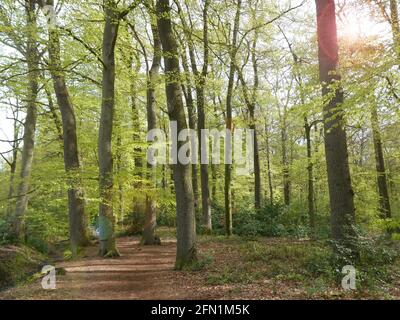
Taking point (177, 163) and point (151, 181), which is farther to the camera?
point (151, 181)

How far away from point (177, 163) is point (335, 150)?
12.2 ft

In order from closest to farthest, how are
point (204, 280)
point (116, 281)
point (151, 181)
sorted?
point (204, 280) → point (116, 281) → point (151, 181)

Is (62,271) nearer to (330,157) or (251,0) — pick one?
(330,157)

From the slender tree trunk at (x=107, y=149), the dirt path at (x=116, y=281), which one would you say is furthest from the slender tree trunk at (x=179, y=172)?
the slender tree trunk at (x=107, y=149)

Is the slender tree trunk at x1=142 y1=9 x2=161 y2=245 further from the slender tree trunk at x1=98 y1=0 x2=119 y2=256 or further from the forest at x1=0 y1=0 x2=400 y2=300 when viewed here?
the slender tree trunk at x1=98 y1=0 x2=119 y2=256

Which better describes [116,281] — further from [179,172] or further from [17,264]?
[17,264]

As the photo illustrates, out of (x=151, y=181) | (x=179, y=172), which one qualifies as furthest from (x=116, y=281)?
(x=151, y=181)

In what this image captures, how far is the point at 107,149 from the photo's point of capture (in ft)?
34.0

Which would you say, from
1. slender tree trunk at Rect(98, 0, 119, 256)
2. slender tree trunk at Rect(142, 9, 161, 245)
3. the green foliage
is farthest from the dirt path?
the green foliage

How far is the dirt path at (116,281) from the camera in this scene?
20.7ft

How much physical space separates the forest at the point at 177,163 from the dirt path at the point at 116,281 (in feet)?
0.19

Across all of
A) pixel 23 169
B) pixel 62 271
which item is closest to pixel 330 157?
pixel 62 271
